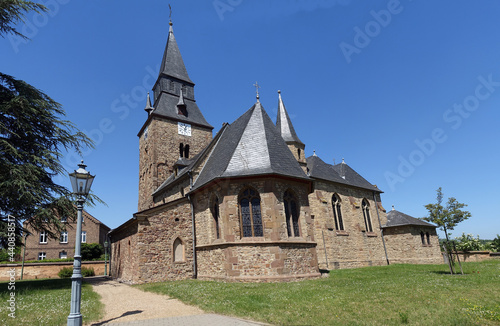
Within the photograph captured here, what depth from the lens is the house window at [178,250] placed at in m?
16.1

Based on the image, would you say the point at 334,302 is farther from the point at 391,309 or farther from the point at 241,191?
the point at 241,191

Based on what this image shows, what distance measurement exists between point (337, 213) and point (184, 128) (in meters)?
17.7

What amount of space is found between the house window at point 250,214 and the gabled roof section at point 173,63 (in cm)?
2239

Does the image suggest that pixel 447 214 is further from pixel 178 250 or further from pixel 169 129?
pixel 169 129

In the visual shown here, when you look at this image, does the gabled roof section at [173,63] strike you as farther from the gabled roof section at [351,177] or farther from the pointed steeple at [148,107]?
the gabled roof section at [351,177]

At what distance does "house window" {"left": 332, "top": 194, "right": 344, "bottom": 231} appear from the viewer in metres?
24.9

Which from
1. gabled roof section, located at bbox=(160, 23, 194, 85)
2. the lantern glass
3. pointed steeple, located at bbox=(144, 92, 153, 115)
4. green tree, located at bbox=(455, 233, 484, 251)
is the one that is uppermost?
gabled roof section, located at bbox=(160, 23, 194, 85)

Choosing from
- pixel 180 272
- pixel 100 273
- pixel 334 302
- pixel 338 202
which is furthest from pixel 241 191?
pixel 100 273

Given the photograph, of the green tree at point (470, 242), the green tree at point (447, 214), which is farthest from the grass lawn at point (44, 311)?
the green tree at point (470, 242)

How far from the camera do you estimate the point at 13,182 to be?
38.8ft

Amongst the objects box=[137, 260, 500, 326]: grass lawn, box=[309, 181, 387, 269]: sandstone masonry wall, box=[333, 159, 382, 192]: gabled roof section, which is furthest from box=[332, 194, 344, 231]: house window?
box=[137, 260, 500, 326]: grass lawn

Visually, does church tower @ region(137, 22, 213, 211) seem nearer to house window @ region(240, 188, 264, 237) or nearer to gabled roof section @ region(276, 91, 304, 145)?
gabled roof section @ region(276, 91, 304, 145)

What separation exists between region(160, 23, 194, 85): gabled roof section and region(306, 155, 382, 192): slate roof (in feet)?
57.2

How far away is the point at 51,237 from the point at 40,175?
3167 millimetres
